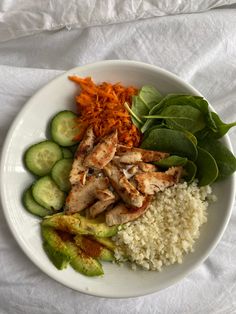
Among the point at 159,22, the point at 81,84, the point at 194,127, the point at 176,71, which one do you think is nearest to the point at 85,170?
the point at 81,84

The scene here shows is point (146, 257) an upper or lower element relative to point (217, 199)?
lower

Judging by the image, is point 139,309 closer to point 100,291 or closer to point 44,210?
point 100,291

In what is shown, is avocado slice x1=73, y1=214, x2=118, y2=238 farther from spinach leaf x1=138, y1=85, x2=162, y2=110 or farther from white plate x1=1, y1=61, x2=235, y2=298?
spinach leaf x1=138, y1=85, x2=162, y2=110

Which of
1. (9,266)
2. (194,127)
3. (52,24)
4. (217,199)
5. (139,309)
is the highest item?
(52,24)

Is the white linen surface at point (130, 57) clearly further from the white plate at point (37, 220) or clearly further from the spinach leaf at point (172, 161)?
the spinach leaf at point (172, 161)

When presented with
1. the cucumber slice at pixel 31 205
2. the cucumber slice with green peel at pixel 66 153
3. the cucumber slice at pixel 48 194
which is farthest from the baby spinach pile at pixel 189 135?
the cucumber slice at pixel 31 205

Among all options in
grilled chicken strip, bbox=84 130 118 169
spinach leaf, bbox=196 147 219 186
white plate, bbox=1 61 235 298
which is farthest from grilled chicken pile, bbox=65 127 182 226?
white plate, bbox=1 61 235 298
